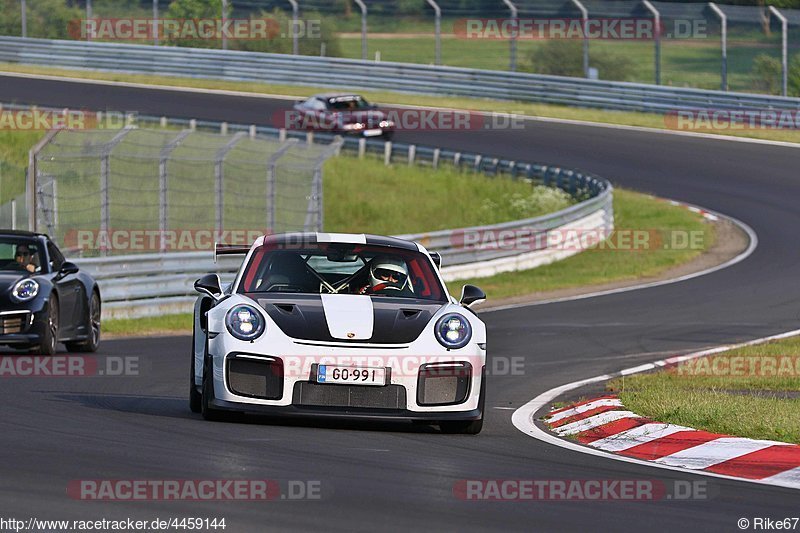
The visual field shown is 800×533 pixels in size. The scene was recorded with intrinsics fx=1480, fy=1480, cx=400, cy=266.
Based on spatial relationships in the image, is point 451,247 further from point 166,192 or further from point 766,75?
point 766,75

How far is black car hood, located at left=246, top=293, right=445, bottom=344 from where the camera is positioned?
871 cm

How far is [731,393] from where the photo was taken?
1153 cm

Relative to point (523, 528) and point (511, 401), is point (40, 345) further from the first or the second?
point (523, 528)

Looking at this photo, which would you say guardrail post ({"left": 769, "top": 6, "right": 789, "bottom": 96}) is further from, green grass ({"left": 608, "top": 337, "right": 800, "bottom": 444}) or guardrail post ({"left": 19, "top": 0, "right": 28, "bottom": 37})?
guardrail post ({"left": 19, "top": 0, "right": 28, "bottom": 37})

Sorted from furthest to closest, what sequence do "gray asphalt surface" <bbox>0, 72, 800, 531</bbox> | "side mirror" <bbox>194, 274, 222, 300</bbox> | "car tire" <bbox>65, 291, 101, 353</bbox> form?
"car tire" <bbox>65, 291, 101, 353</bbox>
"side mirror" <bbox>194, 274, 222, 300</bbox>
"gray asphalt surface" <bbox>0, 72, 800, 531</bbox>

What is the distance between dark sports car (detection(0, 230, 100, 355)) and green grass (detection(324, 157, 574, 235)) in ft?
55.4

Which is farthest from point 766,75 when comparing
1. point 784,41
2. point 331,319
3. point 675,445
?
point 331,319

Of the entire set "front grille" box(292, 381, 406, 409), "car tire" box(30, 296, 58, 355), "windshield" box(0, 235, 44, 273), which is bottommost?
"car tire" box(30, 296, 58, 355)

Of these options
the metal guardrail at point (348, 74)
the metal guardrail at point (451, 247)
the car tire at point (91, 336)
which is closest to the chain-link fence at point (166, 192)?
the metal guardrail at point (451, 247)

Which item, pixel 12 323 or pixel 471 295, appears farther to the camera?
pixel 12 323

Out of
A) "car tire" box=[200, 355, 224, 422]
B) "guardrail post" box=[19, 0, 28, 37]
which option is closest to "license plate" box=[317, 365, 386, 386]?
"car tire" box=[200, 355, 224, 422]

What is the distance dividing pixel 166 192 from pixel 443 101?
24.6 meters

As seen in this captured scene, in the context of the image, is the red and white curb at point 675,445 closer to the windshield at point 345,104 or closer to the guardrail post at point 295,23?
the windshield at point 345,104

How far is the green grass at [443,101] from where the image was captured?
133 ft
